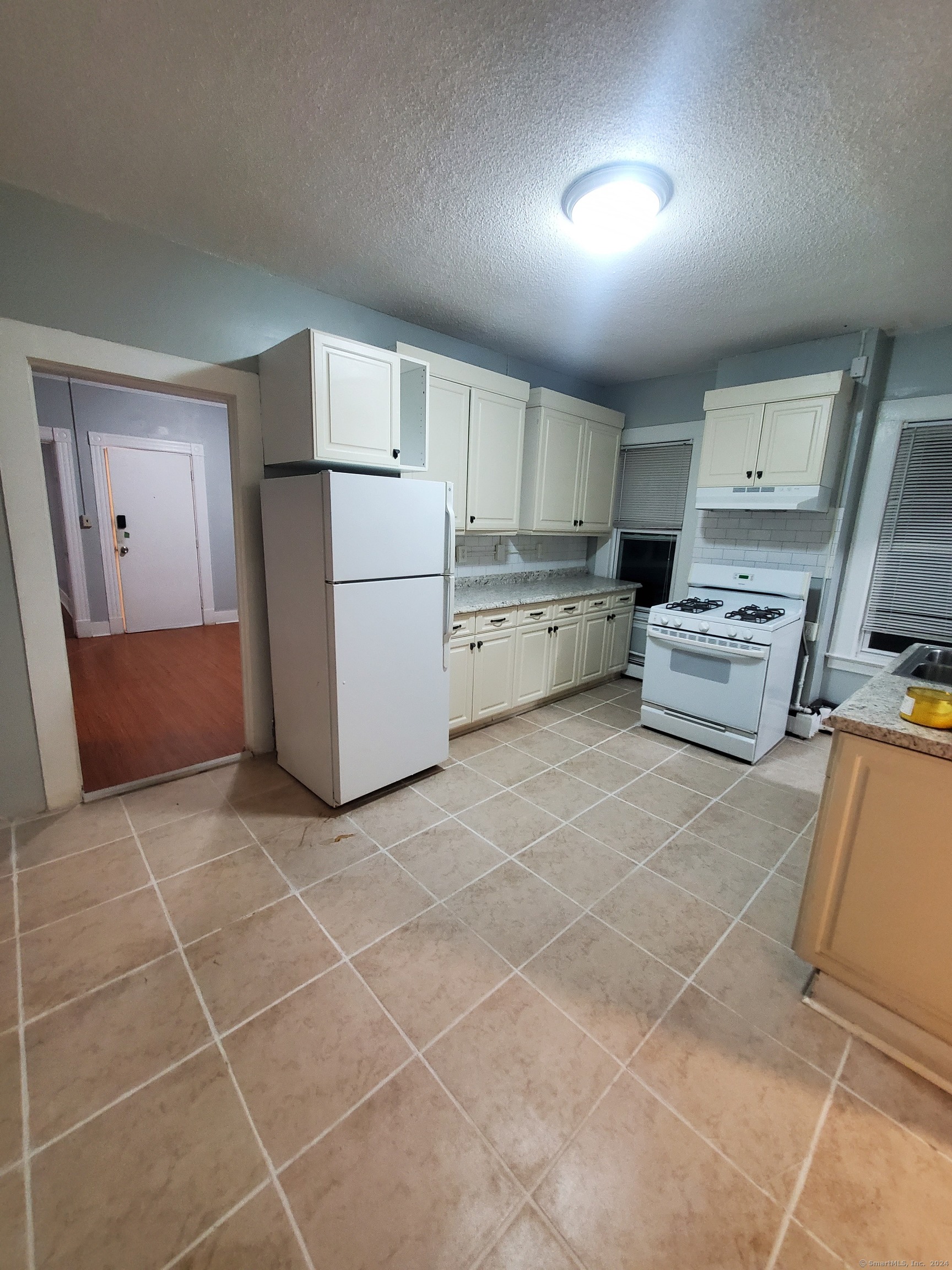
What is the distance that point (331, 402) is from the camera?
2.32 metres

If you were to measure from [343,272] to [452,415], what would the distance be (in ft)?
3.09

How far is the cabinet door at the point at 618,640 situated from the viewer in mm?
4391

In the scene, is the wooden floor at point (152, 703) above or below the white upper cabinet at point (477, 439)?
below

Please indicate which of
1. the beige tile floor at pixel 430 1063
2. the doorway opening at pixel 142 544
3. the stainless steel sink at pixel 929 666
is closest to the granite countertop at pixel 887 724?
the stainless steel sink at pixel 929 666

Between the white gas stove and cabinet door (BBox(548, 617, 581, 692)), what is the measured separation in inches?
26.0

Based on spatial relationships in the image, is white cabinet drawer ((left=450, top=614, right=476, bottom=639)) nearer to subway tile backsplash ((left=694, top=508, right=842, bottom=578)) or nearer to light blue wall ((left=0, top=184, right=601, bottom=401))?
light blue wall ((left=0, top=184, right=601, bottom=401))

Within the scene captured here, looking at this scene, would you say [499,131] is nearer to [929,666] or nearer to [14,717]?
[929,666]

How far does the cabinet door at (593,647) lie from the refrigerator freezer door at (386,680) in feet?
5.59

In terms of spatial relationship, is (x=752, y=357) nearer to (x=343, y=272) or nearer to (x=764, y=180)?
(x=764, y=180)

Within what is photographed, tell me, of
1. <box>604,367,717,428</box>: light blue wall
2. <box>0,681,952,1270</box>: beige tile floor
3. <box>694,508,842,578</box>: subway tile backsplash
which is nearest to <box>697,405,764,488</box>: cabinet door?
<box>694,508,842,578</box>: subway tile backsplash

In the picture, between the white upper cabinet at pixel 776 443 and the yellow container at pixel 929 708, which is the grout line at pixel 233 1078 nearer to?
the yellow container at pixel 929 708

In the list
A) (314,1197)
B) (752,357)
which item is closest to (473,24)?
(314,1197)

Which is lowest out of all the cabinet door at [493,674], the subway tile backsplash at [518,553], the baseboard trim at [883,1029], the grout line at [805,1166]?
the grout line at [805,1166]

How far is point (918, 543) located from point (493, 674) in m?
2.78
